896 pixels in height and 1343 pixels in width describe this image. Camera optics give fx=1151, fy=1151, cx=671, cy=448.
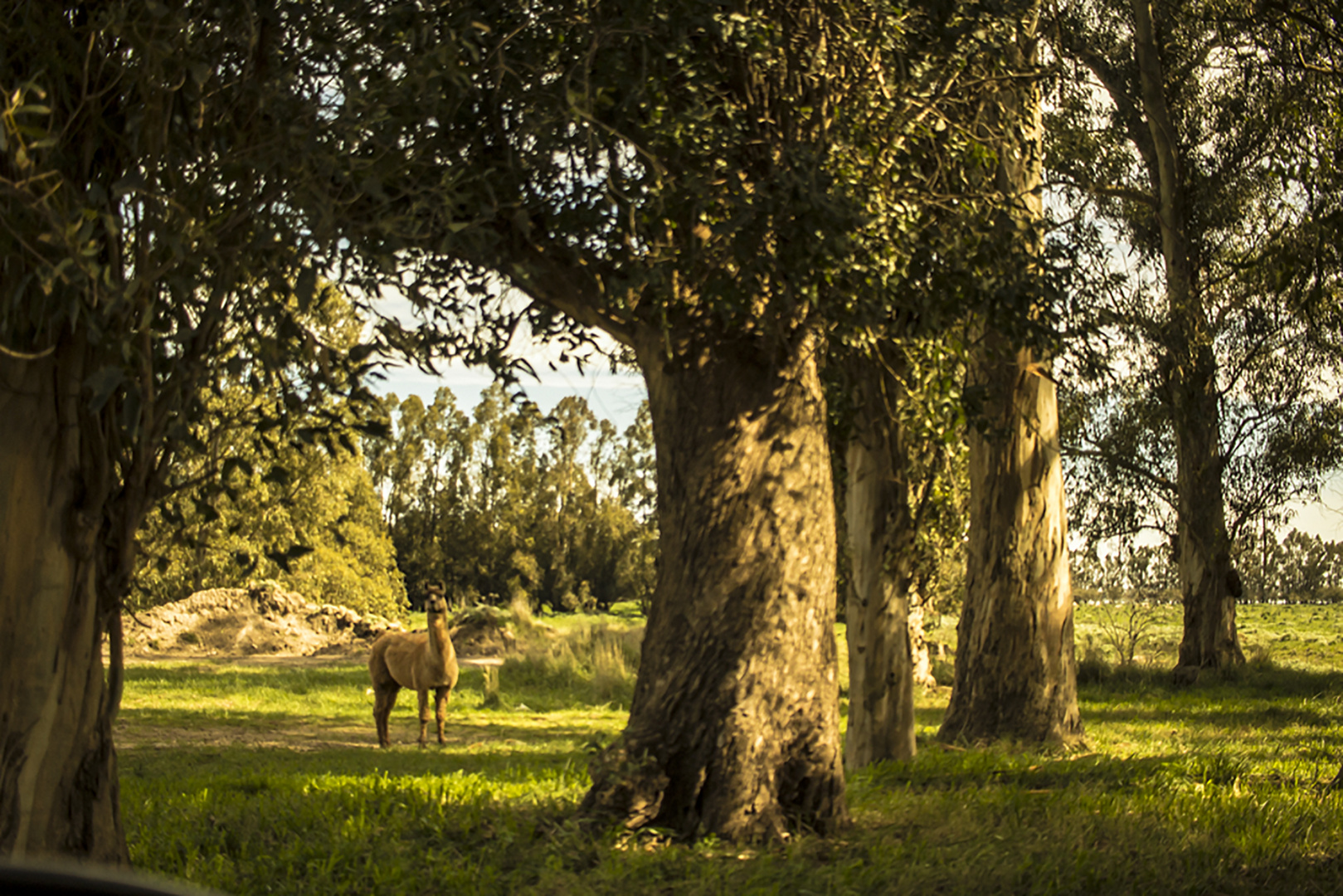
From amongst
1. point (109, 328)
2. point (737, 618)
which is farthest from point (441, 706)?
point (109, 328)

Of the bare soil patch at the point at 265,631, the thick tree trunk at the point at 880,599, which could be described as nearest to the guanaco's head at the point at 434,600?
the thick tree trunk at the point at 880,599

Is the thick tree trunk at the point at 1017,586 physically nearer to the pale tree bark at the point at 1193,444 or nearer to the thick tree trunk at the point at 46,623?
the pale tree bark at the point at 1193,444

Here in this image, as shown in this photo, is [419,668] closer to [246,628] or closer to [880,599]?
[880,599]

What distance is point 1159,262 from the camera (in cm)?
2106

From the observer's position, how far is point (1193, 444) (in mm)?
19594

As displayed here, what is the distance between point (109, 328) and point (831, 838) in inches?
201

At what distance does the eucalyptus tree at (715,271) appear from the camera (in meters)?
6.64

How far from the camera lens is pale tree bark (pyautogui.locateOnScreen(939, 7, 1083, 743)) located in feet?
41.1

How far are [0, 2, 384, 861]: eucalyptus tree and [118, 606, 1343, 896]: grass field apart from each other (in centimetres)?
149

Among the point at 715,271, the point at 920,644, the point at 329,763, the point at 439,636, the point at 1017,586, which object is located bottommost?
the point at 329,763

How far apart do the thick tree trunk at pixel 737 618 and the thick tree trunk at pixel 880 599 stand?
89.3 inches

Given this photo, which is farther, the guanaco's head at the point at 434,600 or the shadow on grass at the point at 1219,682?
the shadow on grass at the point at 1219,682

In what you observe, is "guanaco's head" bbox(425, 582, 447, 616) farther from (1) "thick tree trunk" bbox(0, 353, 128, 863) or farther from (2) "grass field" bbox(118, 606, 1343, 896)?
(1) "thick tree trunk" bbox(0, 353, 128, 863)

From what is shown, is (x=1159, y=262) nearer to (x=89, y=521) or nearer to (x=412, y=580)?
(x=89, y=521)
